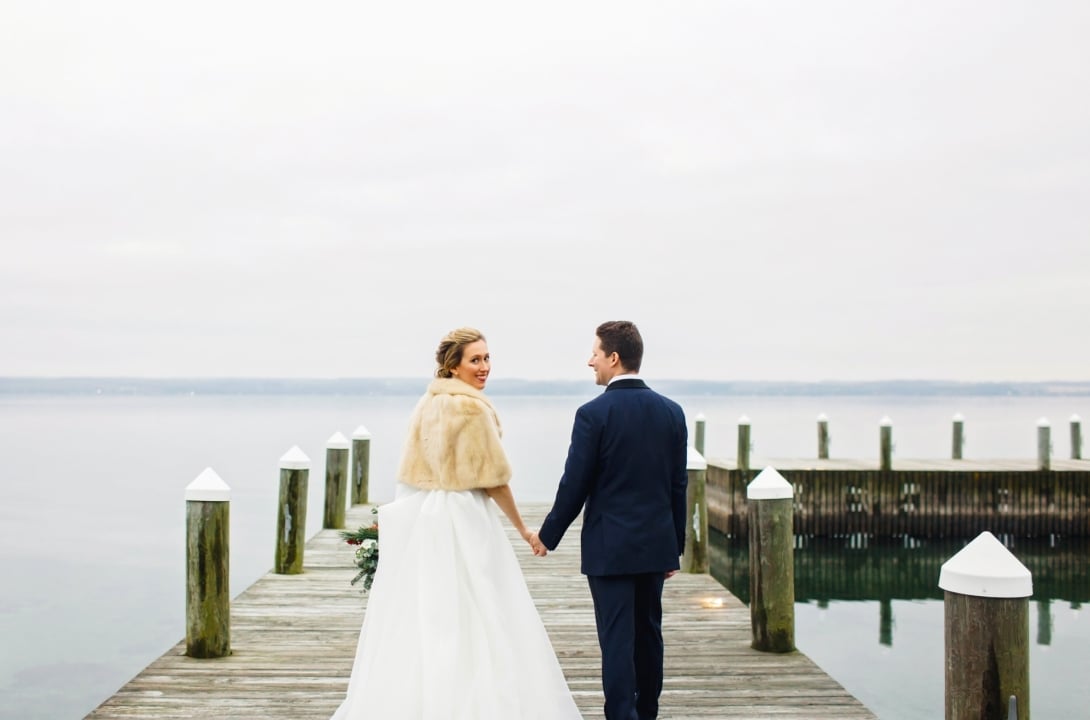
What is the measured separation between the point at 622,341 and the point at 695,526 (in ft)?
17.4

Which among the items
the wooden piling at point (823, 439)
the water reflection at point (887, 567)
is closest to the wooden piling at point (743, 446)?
the water reflection at point (887, 567)

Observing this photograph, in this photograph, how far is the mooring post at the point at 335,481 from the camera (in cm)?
1212

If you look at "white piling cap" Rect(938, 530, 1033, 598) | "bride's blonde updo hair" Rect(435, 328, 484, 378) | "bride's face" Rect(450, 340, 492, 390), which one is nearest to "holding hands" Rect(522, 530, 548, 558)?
"bride's face" Rect(450, 340, 492, 390)

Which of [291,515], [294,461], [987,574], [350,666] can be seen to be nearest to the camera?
[987,574]

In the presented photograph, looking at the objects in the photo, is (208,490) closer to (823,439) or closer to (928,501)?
(928,501)

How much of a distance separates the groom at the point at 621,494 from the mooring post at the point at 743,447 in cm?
1301

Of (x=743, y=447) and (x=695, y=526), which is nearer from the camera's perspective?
(x=695, y=526)

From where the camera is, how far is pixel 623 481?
4.35m

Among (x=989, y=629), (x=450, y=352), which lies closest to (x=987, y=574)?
(x=989, y=629)

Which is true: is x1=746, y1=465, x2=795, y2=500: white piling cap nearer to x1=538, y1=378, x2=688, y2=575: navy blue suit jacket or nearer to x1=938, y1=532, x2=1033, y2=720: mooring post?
x1=538, y1=378, x2=688, y2=575: navy blue suit jacket

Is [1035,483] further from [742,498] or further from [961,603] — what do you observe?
[961,603]

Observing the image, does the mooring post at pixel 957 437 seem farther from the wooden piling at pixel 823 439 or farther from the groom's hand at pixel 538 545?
the groom's hand at pixel 538 545

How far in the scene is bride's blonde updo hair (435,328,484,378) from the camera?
4.57 metres

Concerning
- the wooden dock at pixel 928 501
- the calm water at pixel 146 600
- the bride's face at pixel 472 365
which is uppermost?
the bride's face at pixel 472 365
